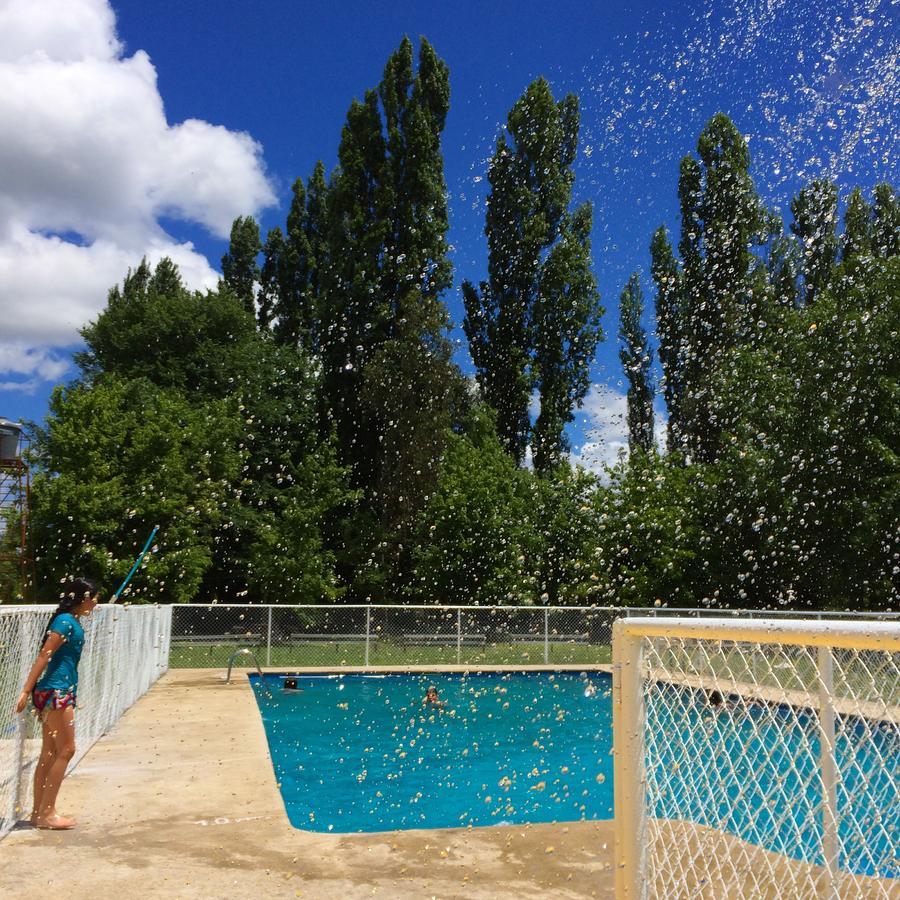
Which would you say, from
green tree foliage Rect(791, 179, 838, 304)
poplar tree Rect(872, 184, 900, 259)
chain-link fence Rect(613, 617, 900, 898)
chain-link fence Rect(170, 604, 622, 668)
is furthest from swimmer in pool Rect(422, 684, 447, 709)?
poplar tree Rect(872, 184, 900, 259)

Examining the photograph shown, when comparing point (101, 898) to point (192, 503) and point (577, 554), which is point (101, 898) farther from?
point (577, 554)

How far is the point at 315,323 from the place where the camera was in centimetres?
3712

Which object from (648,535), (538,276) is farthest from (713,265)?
(648,535)

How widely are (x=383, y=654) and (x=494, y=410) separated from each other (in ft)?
48.6

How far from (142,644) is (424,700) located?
580cm

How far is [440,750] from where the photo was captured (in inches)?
561

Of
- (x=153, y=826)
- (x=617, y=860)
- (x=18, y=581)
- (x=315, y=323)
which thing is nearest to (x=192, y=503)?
(x=18, y=581)

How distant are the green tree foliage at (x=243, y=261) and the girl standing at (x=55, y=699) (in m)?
36.8

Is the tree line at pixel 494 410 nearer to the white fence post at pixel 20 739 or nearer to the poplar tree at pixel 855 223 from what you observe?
the poplar tree at pixel 855 223

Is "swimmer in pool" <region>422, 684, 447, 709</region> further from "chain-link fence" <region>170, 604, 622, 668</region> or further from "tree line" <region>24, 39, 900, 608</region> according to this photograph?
"tree line" <region>24, 39, 900, 608</region>

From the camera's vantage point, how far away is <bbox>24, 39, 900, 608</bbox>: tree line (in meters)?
26.5

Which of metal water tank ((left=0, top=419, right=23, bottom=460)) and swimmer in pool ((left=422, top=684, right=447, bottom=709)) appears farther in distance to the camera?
metal water tank ((left=0, top=419, right=23, bottom=460))

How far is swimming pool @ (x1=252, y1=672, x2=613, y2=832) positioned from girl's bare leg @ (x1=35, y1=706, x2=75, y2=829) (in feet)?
13.2

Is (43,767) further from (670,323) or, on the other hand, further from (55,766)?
(670,323)
